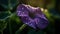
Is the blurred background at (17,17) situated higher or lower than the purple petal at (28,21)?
lower

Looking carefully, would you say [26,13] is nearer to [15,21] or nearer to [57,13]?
[15,21]

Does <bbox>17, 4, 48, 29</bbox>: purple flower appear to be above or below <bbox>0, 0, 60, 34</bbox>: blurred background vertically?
above

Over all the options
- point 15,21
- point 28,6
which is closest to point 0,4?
point 15,21

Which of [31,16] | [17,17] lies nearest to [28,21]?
[31,16]

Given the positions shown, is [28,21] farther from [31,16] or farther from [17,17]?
[17,17]

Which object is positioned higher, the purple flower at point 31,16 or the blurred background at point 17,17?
the purple flower at point 31,16
